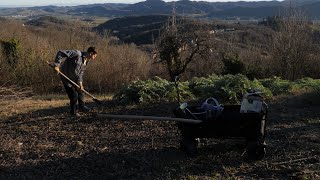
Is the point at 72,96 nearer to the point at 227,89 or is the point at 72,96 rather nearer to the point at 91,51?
the point at 91,51

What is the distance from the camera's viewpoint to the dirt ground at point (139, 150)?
591cm

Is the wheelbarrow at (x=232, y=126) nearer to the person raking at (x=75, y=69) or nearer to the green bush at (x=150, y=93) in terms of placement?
the person raking at (x=75, y=69)

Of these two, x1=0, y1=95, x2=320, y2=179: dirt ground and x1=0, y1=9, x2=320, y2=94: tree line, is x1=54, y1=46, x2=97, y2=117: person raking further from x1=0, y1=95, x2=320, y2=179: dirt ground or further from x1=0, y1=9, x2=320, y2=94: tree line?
x1=0, y1=9, x2=320, y2=94: tree line

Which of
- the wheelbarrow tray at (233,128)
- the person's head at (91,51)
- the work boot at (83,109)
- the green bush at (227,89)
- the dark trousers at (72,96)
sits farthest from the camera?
the green bush at (227,89)

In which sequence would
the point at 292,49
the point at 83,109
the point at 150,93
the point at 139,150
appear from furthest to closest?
the point at 292,49 → the point at 150,93 → the point at 83,109 → the point at 139,150

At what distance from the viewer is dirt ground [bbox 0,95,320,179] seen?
5.91m

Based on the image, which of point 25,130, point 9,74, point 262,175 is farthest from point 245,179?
point 9,74

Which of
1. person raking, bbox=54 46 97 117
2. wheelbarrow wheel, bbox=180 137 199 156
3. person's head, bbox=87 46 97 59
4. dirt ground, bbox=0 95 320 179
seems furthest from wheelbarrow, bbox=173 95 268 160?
person raking, bbox=54 46 97 117

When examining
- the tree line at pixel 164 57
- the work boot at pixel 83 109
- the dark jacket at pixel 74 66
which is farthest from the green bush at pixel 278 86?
the tree line at pixel 164 57

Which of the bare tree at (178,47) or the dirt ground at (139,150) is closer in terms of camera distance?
the dirt ground at (139,150)

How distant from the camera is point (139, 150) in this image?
6.84 m

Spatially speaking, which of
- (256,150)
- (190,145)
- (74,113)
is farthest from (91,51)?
(256,150)

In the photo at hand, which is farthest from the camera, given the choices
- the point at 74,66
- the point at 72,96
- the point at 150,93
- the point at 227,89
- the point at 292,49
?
the point at 292,49

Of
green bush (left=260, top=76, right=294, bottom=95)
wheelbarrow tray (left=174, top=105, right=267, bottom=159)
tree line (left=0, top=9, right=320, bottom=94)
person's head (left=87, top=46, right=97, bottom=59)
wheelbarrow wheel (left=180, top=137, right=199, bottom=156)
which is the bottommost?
tree line (left=0, top=9, right=320, bottom=94)
